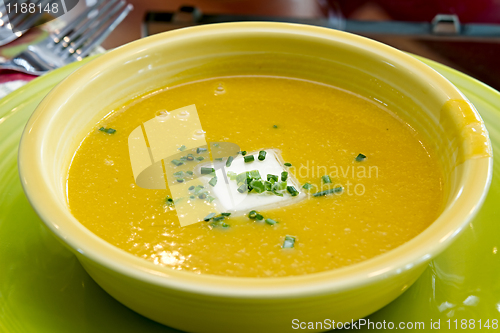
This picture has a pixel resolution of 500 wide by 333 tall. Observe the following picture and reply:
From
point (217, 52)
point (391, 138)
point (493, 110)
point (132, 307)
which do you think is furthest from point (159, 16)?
point (132, 307)

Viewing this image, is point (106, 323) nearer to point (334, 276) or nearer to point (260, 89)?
point (334, 276)

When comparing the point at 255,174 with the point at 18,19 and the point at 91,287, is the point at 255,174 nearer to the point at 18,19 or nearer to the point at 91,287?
the point at 91,287

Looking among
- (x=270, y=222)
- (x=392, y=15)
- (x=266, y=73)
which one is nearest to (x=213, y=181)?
(x=270, y=222)

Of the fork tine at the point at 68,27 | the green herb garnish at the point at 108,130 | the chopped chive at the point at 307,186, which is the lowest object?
the green herb garnish at the point at 108,130

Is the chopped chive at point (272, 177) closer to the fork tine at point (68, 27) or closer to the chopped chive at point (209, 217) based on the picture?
the chopped chive at point (209, 217)

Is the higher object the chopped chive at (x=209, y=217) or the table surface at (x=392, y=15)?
the chopped chive at (x=209, y=217)

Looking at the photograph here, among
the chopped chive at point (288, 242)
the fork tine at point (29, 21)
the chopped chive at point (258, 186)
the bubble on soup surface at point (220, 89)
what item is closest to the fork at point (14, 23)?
the fork tine at point (29, 21)

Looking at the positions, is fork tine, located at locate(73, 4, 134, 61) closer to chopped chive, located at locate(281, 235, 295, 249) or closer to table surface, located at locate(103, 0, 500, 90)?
table surface, located at locate(103, 0, 500, 90)
